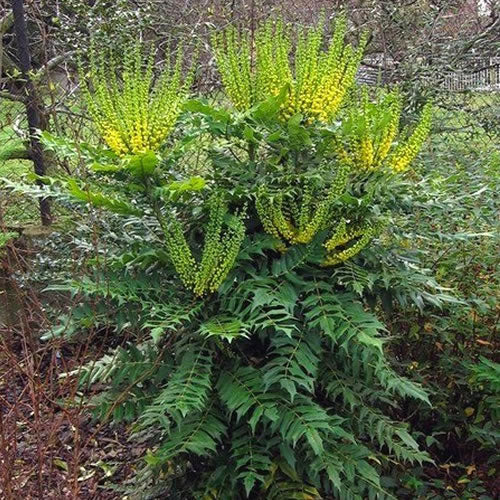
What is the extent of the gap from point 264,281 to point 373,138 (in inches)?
28.3

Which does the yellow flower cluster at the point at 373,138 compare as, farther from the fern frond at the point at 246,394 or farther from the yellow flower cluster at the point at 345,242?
the fern frond at the point at 246,394

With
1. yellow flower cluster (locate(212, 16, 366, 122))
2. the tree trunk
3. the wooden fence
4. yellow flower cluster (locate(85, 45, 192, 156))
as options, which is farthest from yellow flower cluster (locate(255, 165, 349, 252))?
the wooden fence

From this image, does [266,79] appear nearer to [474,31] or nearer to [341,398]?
[341,398]

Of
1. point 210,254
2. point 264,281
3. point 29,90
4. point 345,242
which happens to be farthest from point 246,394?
point 29,90

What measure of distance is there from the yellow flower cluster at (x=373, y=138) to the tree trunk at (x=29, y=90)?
2645 mm

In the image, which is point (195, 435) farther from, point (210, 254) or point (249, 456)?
point (210, 254)

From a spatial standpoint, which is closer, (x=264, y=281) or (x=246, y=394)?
(x=246, y=394)

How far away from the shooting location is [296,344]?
2555 mm

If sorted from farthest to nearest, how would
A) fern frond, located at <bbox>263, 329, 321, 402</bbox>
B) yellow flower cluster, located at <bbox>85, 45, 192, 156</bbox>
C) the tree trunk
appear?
the tree trunk < yellow flower cluster, located at <bbox>85, 45, 192, 156</bbox> < fern frond, located at <bbox>263, 329, 321, 402</bbox>

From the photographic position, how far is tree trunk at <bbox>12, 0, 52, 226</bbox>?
183 inches

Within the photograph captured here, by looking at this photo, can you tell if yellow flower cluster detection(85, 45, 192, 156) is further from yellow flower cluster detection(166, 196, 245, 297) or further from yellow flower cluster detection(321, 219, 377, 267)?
yellow flower cluster detection(321, 219, 377, 267)

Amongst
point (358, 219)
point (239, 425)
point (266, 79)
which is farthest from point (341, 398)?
point (266, 79)

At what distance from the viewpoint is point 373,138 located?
2693mm

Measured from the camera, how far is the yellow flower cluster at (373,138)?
8.54 ft
